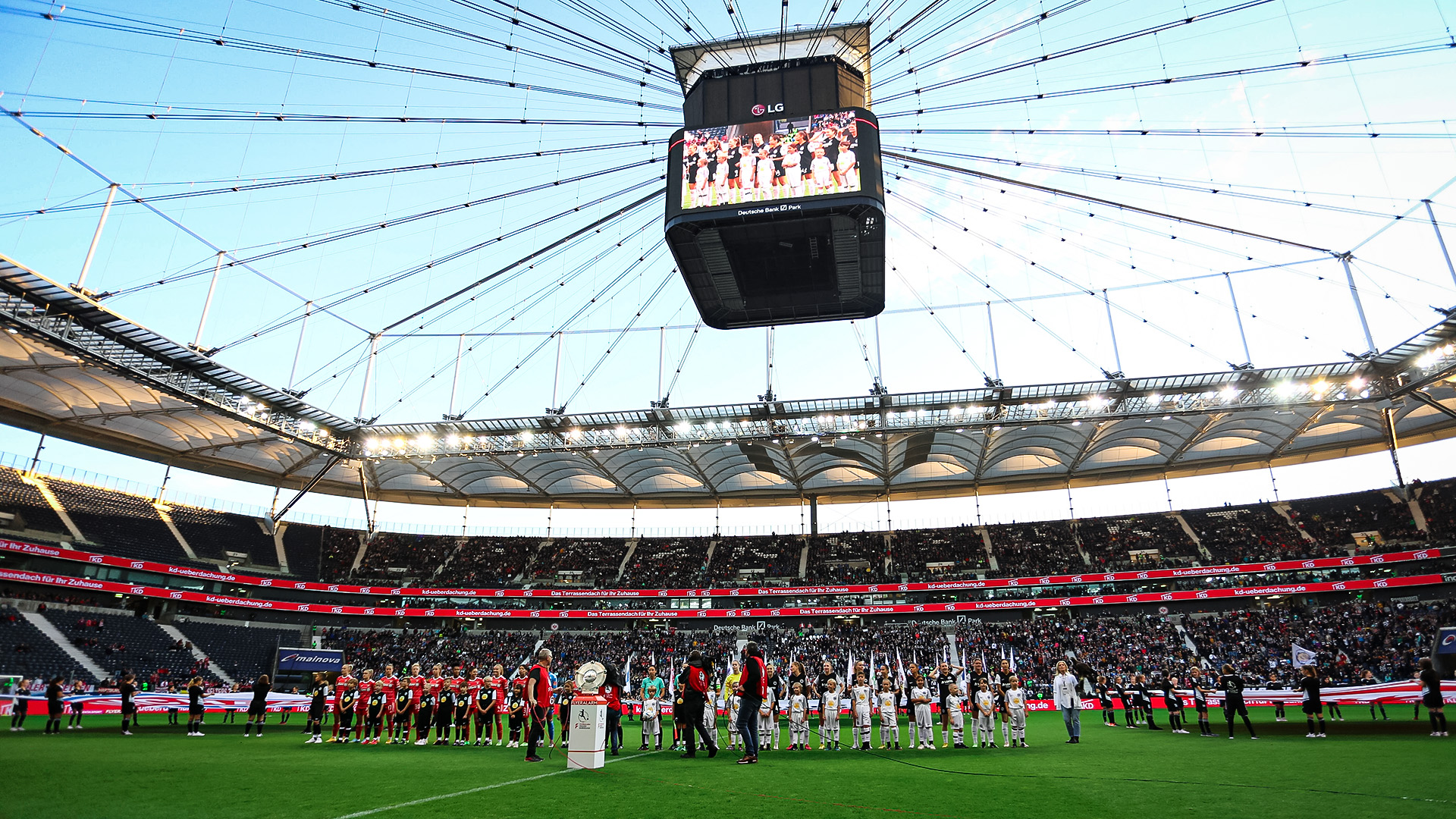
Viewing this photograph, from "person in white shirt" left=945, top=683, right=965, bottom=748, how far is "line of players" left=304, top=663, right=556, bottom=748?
934 centimetres

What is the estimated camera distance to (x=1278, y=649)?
4097 cm

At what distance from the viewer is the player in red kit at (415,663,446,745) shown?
18578mm

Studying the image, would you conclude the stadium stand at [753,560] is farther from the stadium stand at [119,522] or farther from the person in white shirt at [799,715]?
the person in white shirt at [799,715]

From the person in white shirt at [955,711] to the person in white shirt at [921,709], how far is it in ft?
1.56

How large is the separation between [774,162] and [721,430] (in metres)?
25.4

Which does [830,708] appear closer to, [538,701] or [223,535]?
[538,701]

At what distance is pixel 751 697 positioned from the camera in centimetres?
1325

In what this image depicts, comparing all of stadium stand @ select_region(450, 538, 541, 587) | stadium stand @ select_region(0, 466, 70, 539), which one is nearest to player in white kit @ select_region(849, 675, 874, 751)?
stadium stand @ select_region(450, 538, 541, 587)

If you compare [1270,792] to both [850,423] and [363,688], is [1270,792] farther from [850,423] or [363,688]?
[850,423]

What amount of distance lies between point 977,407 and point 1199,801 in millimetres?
31895

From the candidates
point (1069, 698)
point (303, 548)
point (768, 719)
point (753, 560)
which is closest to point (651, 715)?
point (768, 719)

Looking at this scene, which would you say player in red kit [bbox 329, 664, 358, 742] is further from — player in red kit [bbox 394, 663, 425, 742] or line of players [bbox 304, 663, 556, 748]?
player in red kit [bbox 394, 663, 425, 742]

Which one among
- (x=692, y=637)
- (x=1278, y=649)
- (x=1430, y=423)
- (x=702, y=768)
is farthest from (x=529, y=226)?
(x=1430, y=423)

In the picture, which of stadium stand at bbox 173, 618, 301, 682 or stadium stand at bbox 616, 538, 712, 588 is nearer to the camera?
stadium stand at bbox 173, 618, 301, 682
